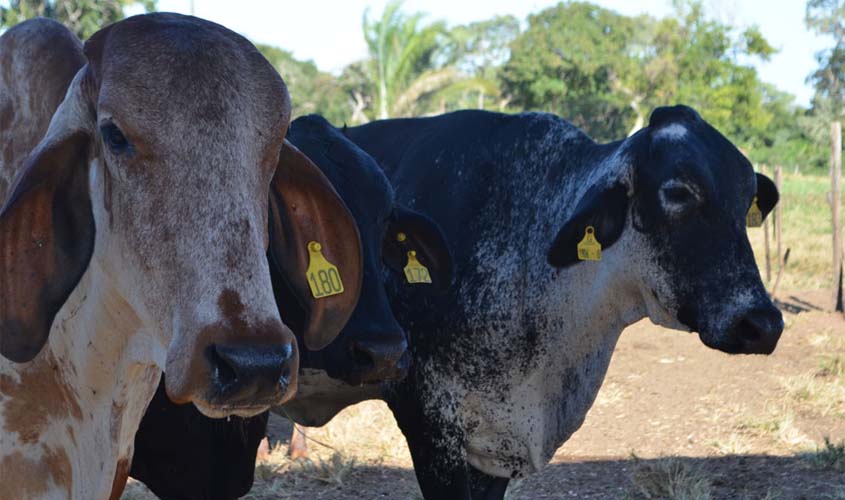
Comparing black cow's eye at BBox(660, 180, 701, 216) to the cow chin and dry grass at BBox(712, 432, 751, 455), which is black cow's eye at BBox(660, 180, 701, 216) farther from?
dry grass at BBox(712, 432, 751, 455)

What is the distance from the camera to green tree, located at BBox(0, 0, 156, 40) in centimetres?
2011

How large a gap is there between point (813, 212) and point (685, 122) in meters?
20.2

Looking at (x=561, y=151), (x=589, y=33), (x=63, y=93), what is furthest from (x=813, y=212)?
(x=63, y=93)

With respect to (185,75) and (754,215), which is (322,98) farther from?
(185,75)

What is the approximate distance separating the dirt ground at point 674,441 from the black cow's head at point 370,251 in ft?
7.45

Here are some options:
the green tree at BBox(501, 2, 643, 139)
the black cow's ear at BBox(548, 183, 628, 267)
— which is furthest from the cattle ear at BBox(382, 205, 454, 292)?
the green tree at BBox(501, 2, 643, 139)

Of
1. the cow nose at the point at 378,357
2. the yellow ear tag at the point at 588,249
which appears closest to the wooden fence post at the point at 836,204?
the yellow ear tag at the point at 588,249

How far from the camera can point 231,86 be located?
7.43ft

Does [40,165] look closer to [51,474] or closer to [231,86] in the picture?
[231,86]

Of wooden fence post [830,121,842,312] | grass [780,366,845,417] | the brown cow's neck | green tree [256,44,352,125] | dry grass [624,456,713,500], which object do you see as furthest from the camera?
green tree [256,44,352,125]

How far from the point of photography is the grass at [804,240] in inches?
554

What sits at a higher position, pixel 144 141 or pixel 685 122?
pixel 144 141

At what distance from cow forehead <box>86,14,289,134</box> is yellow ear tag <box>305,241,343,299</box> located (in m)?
0.46

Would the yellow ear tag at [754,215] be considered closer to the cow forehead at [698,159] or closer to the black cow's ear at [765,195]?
the black cow's ear at [765,195]
